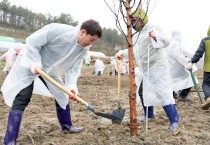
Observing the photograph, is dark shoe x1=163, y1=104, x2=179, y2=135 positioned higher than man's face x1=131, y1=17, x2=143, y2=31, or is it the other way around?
man's face x1=131, y1=17, x2=143, y2=31

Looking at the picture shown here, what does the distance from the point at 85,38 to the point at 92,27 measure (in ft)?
0.60

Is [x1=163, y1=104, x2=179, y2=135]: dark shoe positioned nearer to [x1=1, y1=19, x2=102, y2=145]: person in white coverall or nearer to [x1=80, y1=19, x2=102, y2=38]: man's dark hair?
[x1=1, y1=19, x2=102, y2=145]: person in white coverall

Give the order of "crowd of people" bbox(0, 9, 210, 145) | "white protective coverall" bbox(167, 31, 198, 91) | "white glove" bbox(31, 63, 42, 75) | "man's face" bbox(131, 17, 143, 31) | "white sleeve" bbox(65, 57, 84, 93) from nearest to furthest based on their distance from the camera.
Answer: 1. "white glove" bbox(31, 63, 42, 75)
2. "crowd of people" bbox(0, 9, 210, 145)
3. "white sleeve" bbox(65, 57, 84, 93)
4. "man's face" bbox(131, 17, 143, 31)
5. "white protective coverall" bbox(167, 31, 198, 91)

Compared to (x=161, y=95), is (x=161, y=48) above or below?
above

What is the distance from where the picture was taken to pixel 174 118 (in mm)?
4543

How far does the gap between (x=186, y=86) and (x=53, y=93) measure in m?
4.21

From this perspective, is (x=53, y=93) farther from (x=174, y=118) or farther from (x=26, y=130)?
(x=174, y=118)

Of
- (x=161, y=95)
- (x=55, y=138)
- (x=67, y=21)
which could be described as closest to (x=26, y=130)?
(x=55, y=138)

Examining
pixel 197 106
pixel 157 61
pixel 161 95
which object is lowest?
pixel 197 106

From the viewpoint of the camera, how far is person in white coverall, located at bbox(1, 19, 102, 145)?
365cm

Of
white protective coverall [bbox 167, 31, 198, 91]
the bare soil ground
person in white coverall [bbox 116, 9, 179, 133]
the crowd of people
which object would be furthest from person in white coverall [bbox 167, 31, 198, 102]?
person in white coverall [bbox 116, 9, 179, 133]

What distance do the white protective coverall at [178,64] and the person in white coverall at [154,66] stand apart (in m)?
2.86

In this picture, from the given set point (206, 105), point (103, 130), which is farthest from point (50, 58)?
point (206, 105)

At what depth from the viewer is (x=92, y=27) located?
12.0 ft
